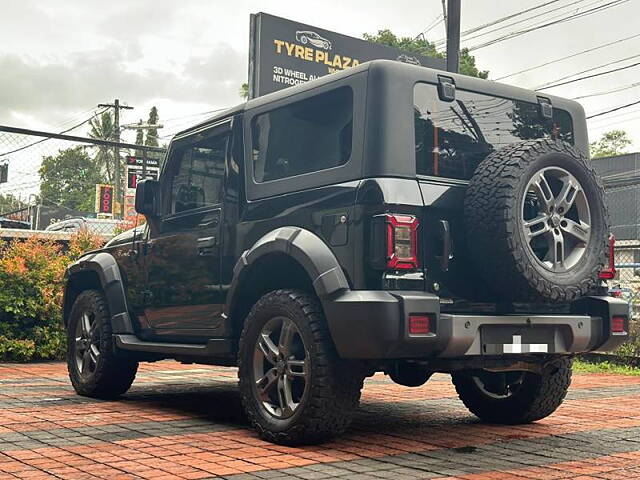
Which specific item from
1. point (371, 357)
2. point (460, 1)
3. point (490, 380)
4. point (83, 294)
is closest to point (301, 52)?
point (460, 1)

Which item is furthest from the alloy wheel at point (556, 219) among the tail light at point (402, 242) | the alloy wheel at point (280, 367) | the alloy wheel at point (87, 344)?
the alloy wheel at point (87, 344)

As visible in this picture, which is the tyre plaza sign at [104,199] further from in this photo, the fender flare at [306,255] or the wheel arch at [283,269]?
the fender flare at [306,255]

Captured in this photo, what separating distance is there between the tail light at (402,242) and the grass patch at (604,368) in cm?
694

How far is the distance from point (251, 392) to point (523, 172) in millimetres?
2122

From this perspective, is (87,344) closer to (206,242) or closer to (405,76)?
(206,242)

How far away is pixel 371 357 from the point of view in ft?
16.0

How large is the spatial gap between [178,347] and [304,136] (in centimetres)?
188

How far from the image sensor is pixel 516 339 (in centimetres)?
527

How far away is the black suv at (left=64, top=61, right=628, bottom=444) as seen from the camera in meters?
4.95

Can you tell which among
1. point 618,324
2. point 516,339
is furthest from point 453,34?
point 516,339

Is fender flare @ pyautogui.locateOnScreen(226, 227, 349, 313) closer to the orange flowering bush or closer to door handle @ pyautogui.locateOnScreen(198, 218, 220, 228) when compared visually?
door handle @ pyautogui.locateOnScreen(198, 218, 220, 228)

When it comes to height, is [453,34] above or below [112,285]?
above

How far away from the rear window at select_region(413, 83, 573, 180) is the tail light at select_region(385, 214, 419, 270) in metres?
0.40

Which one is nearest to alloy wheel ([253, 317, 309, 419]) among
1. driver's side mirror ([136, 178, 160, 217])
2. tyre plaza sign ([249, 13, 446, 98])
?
driver's side mirror ([136, 178, 160, 217])
